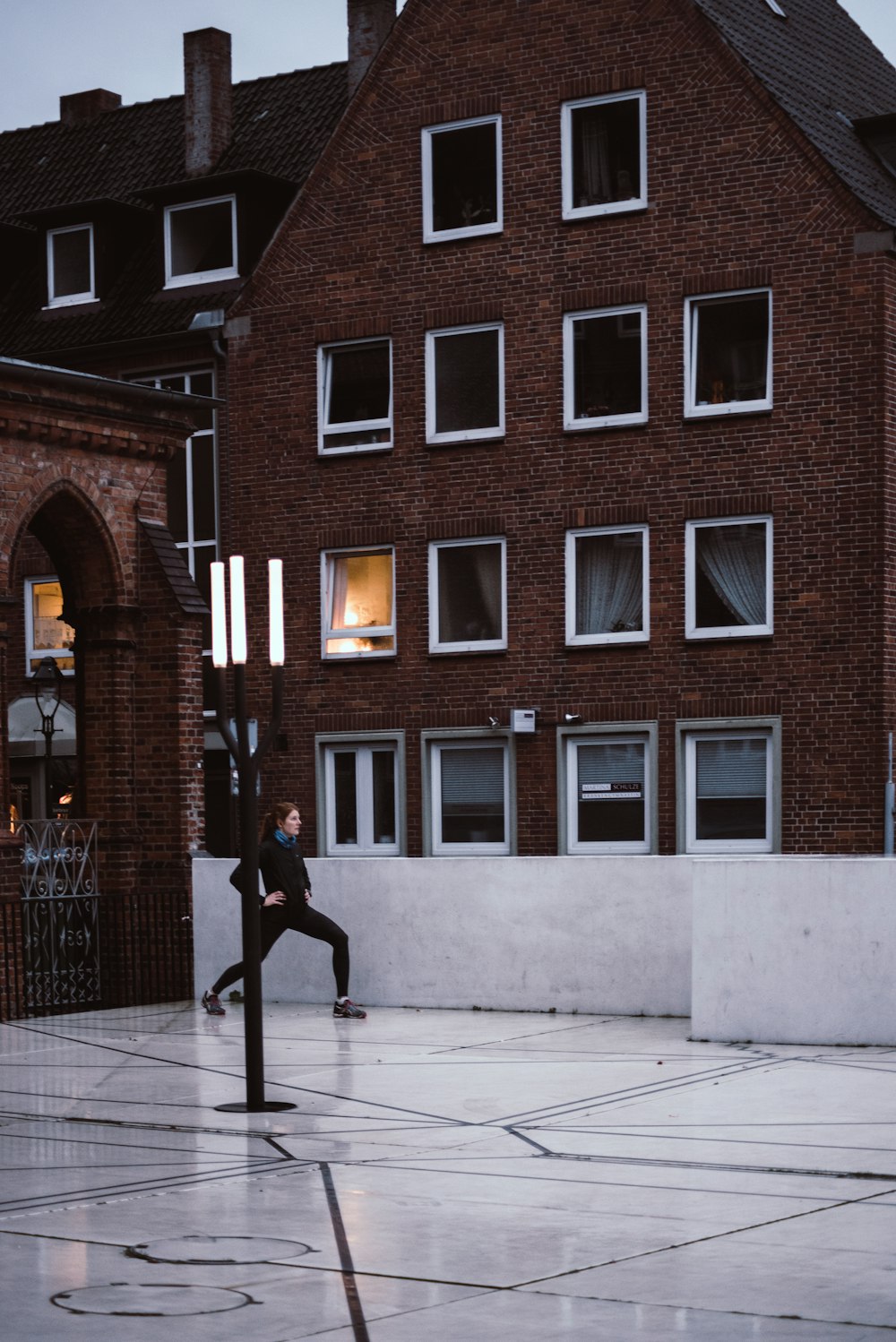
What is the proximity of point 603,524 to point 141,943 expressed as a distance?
12.8 m

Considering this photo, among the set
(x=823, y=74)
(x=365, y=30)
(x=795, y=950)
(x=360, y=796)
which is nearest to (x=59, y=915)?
(x=795, y=950)

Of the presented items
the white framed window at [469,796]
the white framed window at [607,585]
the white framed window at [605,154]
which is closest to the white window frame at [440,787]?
the white framed window at [469,796]

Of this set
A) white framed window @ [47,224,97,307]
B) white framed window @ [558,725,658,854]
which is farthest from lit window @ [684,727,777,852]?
white framed window @ [47,224,97,307]

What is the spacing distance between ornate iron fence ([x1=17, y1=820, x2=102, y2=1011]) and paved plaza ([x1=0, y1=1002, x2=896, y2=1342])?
316 centimetres

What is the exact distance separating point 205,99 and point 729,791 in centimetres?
1661

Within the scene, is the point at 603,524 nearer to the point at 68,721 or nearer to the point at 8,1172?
the point at 68,721

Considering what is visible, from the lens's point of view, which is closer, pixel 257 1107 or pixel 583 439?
pixel 257 1107

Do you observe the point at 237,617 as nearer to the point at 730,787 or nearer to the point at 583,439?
the point at 730,787

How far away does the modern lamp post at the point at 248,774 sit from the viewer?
1173 cm

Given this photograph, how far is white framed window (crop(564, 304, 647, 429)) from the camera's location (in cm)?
2991

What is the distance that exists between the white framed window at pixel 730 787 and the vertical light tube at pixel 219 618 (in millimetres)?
17215

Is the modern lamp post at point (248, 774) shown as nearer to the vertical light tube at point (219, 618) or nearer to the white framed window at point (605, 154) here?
the vertical light tube at point (219, 618)

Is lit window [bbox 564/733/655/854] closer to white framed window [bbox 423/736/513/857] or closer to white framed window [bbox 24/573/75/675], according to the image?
white framed window [bbox 423/736/513/857]

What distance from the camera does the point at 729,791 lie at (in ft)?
95.1
